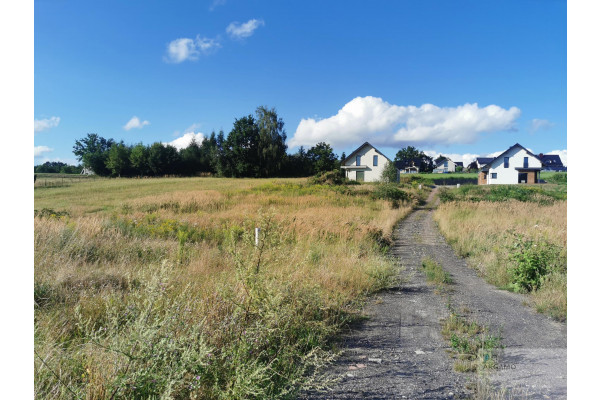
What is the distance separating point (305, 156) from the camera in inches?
492

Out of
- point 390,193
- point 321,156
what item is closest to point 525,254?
point 321,156

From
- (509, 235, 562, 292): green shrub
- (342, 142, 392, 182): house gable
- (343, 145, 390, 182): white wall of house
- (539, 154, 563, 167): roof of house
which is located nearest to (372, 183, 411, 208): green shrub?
(343, 145, 390, 182): white wall of house

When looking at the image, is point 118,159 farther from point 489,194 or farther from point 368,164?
point 368,164

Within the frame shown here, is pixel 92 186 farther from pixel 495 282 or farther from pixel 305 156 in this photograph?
pixel 495 282

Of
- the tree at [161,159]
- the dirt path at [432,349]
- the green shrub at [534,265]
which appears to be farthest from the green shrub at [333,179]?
the green shrub at [534,265]

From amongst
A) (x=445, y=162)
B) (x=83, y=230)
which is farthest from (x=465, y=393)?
(x=83, y=230)

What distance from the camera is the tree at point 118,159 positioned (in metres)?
8.01

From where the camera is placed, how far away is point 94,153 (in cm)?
661

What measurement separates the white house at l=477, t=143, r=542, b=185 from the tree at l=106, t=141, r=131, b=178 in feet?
28.2

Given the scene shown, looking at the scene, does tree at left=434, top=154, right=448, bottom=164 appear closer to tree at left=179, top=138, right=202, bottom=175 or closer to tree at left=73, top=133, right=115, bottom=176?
tree at left=73, top=133, right=115, bottom=176

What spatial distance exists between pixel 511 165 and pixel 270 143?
6059 mm

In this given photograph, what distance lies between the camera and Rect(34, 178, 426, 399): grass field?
2.33m

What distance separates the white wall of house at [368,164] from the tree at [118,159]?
14.6 metres

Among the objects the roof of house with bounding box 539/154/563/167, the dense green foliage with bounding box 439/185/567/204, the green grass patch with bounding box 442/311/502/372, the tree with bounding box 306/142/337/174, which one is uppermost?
the tree with bounding box 306/142/337/174
